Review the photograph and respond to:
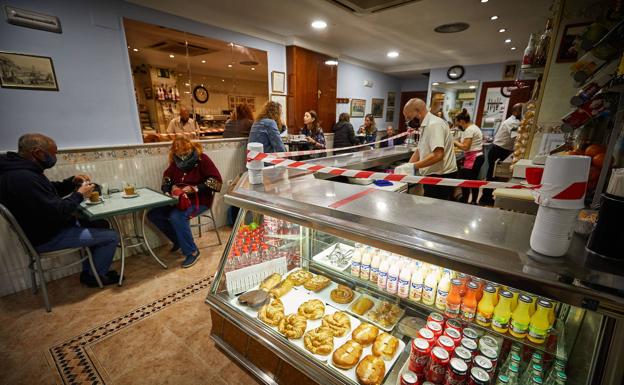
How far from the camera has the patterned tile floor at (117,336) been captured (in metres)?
1.82

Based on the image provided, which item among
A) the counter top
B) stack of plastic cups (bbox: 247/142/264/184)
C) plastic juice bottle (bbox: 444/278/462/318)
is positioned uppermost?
stack of plastic cups (bbox: 247/142/264/184)

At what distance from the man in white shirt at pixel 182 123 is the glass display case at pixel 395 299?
2.54 meters

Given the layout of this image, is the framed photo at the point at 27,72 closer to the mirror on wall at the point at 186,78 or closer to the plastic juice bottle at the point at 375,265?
the mirror on wall at the point at 186,78

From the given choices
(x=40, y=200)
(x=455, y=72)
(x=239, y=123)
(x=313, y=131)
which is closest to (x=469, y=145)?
(x=313, y=131)

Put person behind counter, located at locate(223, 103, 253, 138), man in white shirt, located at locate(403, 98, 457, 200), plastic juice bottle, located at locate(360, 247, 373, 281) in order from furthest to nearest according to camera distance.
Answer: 1. person behind counter, located at locate(223, 103, 253, 138)
2. man in white shirt, located at locate(403, 98, 457, 200)
3. plastic juice bottle, located at locate(360, 247, 373, 281)

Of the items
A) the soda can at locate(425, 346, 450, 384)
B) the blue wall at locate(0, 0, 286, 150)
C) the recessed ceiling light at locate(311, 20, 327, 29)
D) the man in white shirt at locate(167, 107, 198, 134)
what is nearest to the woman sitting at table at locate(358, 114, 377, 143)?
the recessed ceiling light at locate(311, 20, 327, 29)

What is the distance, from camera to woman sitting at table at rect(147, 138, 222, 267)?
10.6ft

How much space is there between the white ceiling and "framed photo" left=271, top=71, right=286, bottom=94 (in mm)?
594

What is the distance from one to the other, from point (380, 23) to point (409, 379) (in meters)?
4.86

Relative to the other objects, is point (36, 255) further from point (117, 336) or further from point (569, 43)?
point (569, 43)

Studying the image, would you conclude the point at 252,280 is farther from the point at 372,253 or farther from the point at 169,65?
the point at 169,65

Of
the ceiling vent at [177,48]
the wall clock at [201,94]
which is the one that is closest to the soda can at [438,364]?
the wall clock at [201,94]

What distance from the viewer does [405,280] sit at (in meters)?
1.38

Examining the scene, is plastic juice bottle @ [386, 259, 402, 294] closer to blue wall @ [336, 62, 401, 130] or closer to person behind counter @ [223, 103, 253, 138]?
person behind counter @ [223, 103, 253, 138]
